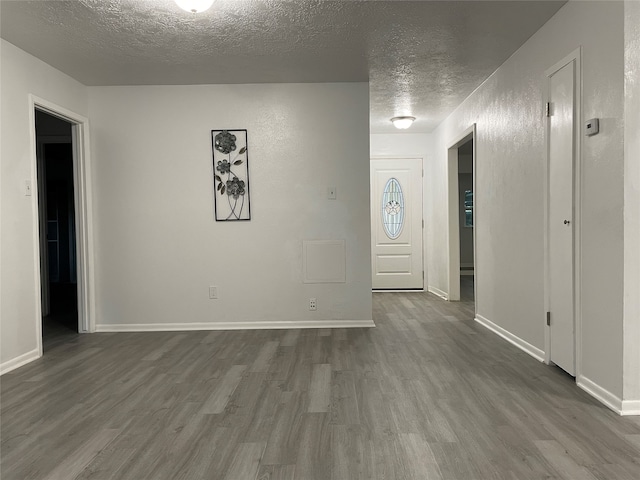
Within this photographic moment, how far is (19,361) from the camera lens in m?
3.75

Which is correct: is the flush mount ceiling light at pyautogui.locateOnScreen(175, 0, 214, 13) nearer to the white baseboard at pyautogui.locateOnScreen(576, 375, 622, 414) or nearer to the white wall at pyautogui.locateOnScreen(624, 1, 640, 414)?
the white wall at pyautogui.locateOnScreen(624, 1, 640, 414)

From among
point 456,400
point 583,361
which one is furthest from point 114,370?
point 583,361

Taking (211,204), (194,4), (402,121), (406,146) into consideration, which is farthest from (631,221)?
(406,146)

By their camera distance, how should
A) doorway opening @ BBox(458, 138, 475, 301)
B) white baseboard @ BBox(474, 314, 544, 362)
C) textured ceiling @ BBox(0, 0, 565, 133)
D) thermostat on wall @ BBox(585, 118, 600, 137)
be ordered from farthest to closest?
doorway opening @ BBox(458, 138, 475, 301)
white baseboard @ BBox(474, 314, 544, 362)
textured ceiling @ BBox(0, 0, 565, 133)
thermostat on wall @ BBox(585, 118, 600, 137)

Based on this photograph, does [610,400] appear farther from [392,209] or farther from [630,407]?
[392,209]

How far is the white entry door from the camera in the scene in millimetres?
7723

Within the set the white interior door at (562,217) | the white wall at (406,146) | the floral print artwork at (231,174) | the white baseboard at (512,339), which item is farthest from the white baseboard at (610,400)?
the white wall at (406,146)

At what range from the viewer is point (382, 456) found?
215 centimetres

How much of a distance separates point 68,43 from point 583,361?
4228mm

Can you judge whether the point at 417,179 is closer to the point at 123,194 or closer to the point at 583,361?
the point at 123,194

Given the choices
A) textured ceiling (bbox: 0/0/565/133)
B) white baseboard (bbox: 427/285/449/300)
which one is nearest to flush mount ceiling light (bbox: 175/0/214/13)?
textured ceiling (bbox: 0/0/565/133)

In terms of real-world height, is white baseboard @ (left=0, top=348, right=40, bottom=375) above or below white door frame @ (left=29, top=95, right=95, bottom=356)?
below

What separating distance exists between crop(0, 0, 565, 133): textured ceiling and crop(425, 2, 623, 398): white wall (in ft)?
0.88

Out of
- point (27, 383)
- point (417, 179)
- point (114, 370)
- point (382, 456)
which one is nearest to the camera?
point (382, 456)
